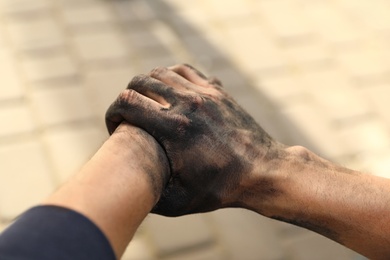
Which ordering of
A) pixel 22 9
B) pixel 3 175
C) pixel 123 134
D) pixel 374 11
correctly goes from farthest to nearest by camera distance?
pixel 374 11 → pixel 22 9 → pixel 3 175 → pixel 123 134

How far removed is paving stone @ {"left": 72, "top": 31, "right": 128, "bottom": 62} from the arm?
50.8 inches

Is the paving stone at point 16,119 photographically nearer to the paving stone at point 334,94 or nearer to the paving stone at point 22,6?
the paving stone at point 22,6

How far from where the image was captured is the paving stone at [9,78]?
227 centimetres

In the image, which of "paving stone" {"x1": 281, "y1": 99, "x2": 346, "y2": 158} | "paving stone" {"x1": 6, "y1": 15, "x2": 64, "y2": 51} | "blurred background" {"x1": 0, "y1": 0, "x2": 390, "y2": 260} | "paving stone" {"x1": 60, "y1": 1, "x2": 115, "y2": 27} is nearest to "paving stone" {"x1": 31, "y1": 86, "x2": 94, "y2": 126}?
"blurred background" {"x1": 0, "y1": 0, "x2": 390, "y2": 260}

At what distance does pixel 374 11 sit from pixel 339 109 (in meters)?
0.86

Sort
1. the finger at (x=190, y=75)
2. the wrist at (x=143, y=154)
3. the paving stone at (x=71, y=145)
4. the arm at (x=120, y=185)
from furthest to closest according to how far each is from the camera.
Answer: the paving stone at (x=71, y=145) → the finger at (x=190, y=75) → the wrist at (x=143, y=154) → the arm at (x=120, y=185)

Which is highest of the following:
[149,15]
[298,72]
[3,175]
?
[149,15]

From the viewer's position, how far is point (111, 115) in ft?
4.22

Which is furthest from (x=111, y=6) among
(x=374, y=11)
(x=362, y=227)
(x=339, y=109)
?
(x=362, y=227)

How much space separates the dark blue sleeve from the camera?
2.81ft

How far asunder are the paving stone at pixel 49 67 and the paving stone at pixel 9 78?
5cm

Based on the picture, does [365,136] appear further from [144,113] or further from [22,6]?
[22,6]

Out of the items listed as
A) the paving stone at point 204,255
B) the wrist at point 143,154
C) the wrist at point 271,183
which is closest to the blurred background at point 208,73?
the paving stone at point 204,255

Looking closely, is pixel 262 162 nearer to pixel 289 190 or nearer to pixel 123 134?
pixel 289 190
